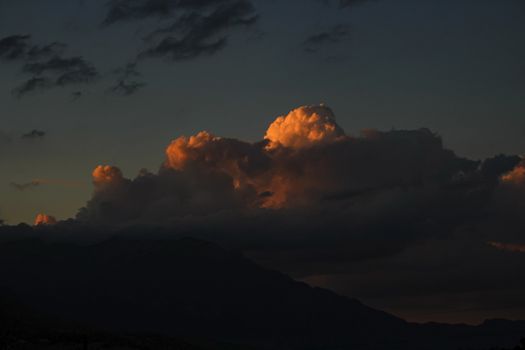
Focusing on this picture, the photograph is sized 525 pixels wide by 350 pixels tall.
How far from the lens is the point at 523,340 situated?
646ft
